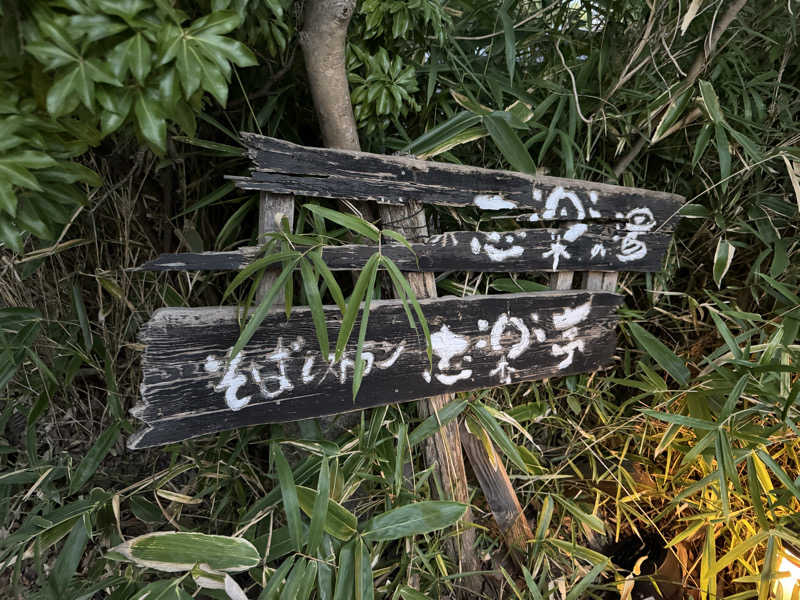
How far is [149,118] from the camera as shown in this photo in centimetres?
54

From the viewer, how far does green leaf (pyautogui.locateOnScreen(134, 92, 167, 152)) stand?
0.54m

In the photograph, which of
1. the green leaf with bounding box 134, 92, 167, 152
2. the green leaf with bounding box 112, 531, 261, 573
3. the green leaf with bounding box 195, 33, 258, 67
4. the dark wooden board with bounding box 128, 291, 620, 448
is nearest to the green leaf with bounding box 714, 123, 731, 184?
the dark wooden board with bounding box 128, 291, 620, 448

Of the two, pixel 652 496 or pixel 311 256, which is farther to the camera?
pixel 652 496

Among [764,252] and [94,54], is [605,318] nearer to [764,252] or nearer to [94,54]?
[764,252]

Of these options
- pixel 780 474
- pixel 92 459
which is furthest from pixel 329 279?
pixel 780 474

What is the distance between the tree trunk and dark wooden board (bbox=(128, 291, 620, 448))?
101mm

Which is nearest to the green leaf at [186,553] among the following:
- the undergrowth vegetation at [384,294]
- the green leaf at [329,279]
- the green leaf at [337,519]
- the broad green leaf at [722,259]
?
the undergrowth vegetation at [384,294]

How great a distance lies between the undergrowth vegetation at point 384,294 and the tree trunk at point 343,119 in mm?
42

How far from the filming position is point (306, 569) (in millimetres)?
734

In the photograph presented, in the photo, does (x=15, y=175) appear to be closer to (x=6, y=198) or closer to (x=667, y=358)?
(x=6, y=198)

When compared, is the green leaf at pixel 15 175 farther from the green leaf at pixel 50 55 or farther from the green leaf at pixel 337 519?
the green leaf at pixel 337 519

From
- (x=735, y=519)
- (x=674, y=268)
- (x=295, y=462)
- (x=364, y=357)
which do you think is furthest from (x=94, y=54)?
(x=735, y=519)

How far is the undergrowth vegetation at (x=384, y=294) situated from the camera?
0.77 meters

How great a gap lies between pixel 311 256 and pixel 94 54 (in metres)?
0.35
